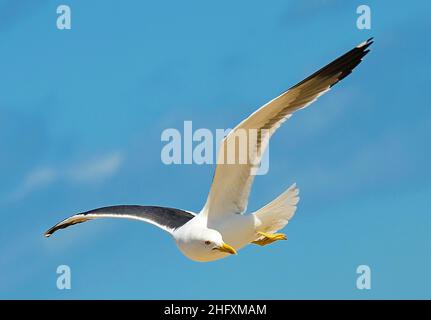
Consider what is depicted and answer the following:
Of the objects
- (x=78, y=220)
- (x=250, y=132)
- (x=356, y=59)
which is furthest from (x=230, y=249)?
(x=78, y=220)

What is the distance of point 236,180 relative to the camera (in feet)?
33.8

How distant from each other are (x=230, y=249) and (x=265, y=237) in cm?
115

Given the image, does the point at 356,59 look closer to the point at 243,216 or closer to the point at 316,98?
the point at 316,98

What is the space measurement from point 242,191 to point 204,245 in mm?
791

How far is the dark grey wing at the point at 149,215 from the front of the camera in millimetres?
10906

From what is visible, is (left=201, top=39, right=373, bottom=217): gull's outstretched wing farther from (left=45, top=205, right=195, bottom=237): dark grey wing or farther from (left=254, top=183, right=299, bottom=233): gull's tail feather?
(left=45, top=205, right=195, bottom=237): dark grey wing

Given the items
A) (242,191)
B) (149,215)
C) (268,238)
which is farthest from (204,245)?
(149,215)

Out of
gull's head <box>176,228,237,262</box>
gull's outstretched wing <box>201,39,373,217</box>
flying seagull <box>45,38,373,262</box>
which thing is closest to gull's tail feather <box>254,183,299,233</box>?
flying seagull <box>45,38,373,262</box>

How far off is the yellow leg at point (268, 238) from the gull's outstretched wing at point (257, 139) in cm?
45

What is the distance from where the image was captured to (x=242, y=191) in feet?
34.0

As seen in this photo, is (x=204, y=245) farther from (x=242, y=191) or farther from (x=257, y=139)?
(x=257, y=139)

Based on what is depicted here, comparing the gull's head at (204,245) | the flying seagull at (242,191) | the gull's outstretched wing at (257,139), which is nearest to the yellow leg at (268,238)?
the flying seagull at (242,191)

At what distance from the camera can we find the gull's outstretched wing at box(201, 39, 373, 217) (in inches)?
396

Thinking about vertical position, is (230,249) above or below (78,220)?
below
